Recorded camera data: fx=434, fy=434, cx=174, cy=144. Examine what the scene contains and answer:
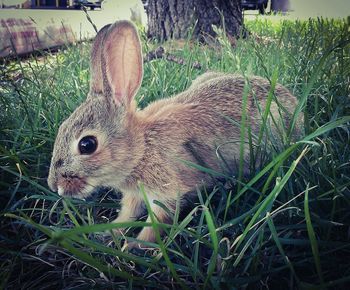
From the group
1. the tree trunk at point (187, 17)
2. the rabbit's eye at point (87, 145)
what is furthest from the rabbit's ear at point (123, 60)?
the tree trunk at point (187, 17)

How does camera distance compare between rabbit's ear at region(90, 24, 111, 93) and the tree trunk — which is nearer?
rabbit's ear at region(90, 24, 111, 93)

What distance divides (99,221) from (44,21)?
28.3 inches

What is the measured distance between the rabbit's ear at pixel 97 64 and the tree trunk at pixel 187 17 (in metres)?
1.16

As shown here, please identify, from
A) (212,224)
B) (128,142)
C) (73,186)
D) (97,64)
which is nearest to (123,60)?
(97,64)

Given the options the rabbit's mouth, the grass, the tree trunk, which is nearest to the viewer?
the grass

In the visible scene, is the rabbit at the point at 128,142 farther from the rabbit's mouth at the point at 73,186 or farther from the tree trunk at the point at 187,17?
the tree trunk at the point at 187,17

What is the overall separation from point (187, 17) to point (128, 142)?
1468 mm

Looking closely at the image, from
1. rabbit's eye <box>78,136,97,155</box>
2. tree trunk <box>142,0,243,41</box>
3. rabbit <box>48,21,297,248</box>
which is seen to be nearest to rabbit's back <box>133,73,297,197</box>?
rabbit <box>48,21,297,248</box>

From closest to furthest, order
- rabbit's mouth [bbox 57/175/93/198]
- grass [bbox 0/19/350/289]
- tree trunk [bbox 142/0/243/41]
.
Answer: grass [bbox 0/19/350/289]
rabbit's mouth [bbox 57/175/93/198]
tree trunk [bbox 142/0/243/41]

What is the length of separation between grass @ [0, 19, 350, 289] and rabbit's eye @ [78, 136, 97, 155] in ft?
0.42

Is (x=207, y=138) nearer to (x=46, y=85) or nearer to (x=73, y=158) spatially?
(x=73, y=158)

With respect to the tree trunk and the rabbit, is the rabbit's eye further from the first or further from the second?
the tree trunk

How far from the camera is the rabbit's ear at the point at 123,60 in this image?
105cm

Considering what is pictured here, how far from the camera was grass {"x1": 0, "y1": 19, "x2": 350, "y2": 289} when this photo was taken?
0.79 meters
